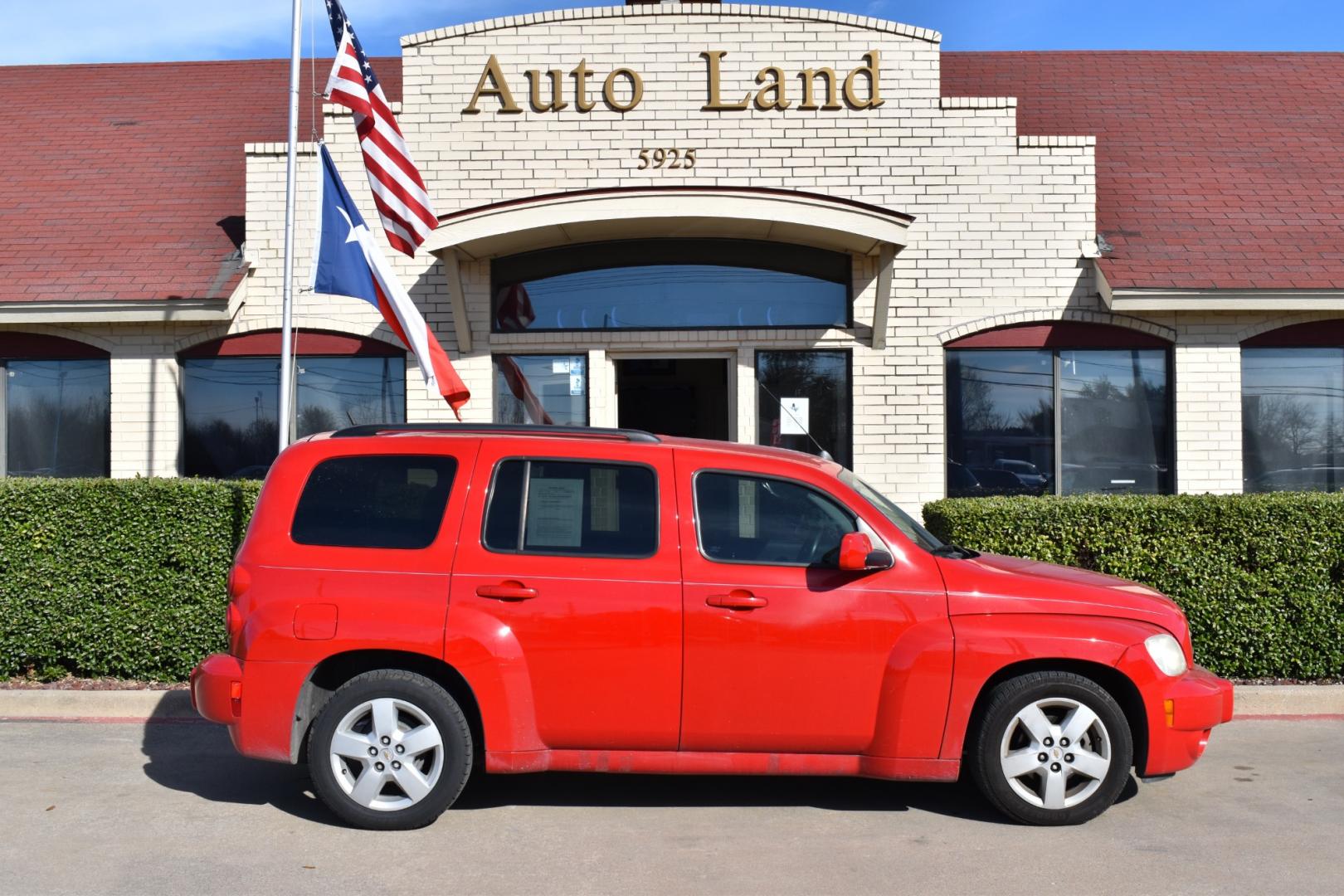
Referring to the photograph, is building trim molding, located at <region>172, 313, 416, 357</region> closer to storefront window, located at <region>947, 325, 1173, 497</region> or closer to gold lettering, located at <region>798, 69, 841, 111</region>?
gold lettering, located at <region>798, 69, 841, 111</region>

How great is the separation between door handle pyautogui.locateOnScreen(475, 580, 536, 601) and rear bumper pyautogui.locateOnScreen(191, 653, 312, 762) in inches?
34.6

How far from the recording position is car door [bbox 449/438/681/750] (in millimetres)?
5742

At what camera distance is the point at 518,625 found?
5.77m

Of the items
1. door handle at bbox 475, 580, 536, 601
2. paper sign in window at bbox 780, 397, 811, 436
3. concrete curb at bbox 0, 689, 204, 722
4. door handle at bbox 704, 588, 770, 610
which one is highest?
paper sign in window at bbox 780, 397, 811, 436

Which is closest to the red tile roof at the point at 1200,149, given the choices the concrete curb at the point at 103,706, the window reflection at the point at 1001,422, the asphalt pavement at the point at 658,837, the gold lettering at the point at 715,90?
the window reflection at the point at 1001,422

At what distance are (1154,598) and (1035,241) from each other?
6.05 meters

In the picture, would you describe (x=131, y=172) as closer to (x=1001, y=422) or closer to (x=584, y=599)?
(x=1001, y=422)

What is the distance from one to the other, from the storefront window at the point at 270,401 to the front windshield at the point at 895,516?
6.23 m

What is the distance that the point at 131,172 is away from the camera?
12.9m

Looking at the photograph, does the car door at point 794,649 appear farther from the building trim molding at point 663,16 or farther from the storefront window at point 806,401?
the building trim molding at point 663,16

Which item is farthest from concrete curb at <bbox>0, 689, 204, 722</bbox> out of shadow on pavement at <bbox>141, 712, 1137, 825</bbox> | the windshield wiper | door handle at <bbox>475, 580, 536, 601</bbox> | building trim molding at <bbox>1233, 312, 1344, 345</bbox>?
building trim molding at <bbox>1233, 312, 1344, 345</bbox>

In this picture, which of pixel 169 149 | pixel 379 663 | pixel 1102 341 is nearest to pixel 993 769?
pixel 379 663

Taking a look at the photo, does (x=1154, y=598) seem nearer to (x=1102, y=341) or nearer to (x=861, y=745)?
(x=861, y=745)

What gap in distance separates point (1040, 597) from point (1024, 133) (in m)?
8.10
